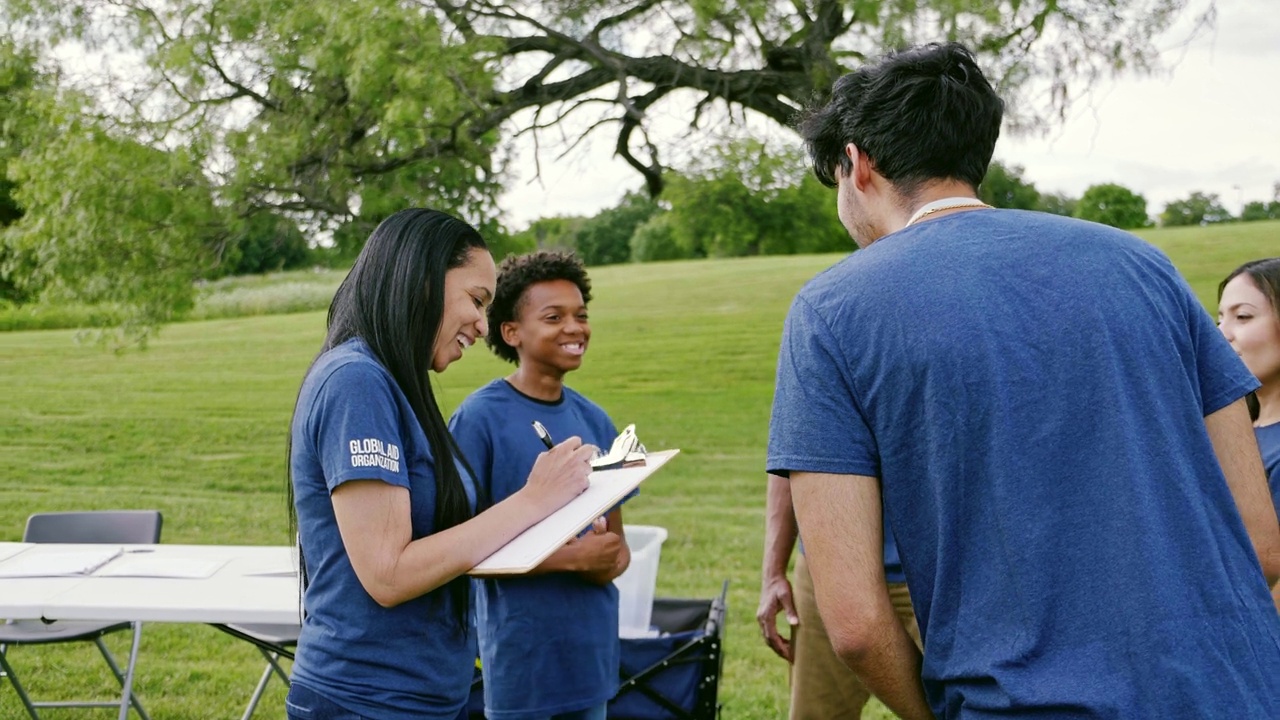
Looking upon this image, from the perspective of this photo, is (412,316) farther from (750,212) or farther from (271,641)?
(750,212)

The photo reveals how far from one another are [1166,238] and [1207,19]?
3819mm

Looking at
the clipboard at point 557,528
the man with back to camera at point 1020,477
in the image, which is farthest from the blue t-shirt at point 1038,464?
the clipboard at point 557,528

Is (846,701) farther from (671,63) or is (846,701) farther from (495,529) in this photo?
(671,63)

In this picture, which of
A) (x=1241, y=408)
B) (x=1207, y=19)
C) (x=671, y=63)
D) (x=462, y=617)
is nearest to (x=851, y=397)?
(x=1241, y=408)

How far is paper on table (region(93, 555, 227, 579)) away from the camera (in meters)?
3.47

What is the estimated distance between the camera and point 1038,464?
1165 mm

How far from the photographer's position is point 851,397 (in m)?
1.24

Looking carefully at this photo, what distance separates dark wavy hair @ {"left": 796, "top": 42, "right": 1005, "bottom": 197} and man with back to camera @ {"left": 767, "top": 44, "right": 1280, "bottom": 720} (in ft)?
0.26

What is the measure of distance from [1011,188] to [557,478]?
718cm

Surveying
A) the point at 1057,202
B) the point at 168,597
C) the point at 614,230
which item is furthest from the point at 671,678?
the point at 1057,202

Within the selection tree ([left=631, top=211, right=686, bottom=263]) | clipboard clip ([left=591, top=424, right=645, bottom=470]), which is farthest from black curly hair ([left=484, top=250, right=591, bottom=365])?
tree ([left=631, top=211, right=686, bottom=263])

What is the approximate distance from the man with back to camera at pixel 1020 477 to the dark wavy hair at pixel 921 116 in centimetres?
8

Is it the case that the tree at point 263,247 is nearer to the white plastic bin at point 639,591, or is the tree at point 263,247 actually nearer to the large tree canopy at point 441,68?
the large tree canopy at point 441,68

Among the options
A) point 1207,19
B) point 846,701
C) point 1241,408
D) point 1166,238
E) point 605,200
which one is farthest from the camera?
point 1166,238
